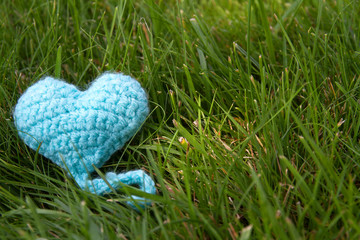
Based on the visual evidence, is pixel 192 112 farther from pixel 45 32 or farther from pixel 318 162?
pixel 45 32

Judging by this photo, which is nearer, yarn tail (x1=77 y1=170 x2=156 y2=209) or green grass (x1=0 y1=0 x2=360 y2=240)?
green grass (x1=0 y1=0 x2=360 y2=240)

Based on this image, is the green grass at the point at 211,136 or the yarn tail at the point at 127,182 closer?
the green grass at the point at 211,136

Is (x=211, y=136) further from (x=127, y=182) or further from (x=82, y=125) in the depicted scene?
(x=82, y=125)

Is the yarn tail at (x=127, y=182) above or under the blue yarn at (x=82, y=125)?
under

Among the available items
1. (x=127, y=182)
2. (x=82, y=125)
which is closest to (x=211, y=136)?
(x=127, y=182)

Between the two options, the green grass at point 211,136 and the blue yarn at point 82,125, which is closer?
the green grass at point 211,136
